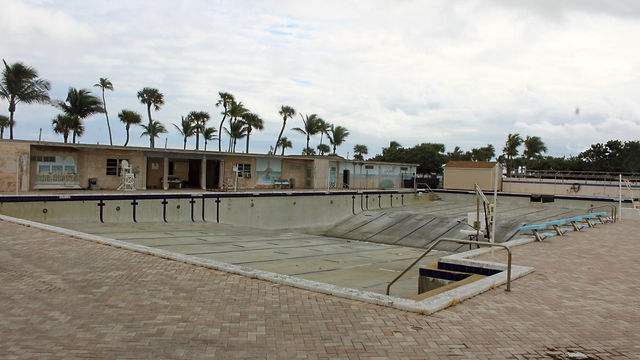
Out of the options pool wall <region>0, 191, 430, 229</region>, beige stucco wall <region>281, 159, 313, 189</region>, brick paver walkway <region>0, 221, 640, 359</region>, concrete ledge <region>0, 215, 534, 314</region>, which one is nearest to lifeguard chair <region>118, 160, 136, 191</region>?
pool wall <region>0, 191, 430, 229</region>

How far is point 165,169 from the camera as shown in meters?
25.4

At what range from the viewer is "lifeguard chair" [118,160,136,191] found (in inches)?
913

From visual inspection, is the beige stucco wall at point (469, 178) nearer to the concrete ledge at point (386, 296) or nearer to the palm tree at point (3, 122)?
the concrete ledge at point (386, 296)

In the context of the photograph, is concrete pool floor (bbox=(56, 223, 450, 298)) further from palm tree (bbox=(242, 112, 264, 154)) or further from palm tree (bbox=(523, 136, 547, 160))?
palm tree (bbox=(523, 136, 547, 160))

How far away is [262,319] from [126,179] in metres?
20.5

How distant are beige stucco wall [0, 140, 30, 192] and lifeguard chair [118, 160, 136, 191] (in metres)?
4.36

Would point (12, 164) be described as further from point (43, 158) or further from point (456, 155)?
point (456, 155)

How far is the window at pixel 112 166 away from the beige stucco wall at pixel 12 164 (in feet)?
13.3

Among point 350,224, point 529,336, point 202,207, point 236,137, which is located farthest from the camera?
point 236,137

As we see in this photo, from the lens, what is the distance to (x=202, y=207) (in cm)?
2164

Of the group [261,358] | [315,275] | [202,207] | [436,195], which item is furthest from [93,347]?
[436,195]

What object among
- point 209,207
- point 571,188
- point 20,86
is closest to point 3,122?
point 20,86

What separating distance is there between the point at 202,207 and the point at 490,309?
17914 millimetres

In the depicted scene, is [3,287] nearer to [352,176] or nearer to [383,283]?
[383,283]
